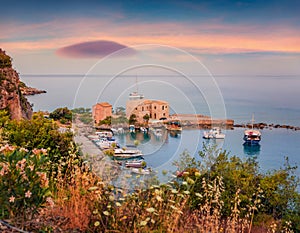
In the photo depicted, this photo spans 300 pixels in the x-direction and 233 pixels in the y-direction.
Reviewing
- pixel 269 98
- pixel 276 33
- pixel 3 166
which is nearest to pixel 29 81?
pixel 3 166

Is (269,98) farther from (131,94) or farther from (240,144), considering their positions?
(131,94)

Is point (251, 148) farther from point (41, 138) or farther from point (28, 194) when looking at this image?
point (28, 194)

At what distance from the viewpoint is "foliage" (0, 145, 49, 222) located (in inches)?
100

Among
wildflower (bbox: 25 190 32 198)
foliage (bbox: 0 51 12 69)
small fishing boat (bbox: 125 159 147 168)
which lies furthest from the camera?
foliage (bbox: 0 51 12 69)

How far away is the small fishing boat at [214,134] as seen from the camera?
4.68m

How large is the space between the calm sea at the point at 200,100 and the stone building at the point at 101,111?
0.07m

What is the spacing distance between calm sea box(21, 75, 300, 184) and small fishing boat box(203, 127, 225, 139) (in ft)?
0.70

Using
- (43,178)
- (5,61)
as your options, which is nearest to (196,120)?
(43,178)

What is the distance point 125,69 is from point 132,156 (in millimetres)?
935

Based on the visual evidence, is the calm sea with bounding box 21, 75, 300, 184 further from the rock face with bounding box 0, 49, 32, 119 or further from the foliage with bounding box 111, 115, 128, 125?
the rock face with bounding box 0, 49, 32, 119

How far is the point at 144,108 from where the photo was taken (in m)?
4.54

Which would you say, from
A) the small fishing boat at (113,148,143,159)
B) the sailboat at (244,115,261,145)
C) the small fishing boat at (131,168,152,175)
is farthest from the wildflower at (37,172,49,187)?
the sailboat at (244,115,261,145)

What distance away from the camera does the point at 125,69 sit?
4.40m

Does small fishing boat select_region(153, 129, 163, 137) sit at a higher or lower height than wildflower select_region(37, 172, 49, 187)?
higher
